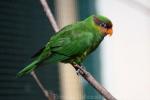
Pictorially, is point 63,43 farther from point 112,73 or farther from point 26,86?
point 112,73

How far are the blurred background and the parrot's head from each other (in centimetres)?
96

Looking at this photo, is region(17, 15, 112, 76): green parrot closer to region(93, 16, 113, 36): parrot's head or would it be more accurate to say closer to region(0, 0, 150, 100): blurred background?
region(93, 16, 113, 36): parrot's head

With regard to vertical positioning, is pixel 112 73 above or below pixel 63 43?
below

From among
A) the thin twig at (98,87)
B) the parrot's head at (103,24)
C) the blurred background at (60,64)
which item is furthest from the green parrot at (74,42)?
the blurred background at (60,64)

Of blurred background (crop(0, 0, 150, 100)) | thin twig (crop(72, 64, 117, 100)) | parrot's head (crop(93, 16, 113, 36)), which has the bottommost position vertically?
blurred background (crop(0, 0, 150, 100))

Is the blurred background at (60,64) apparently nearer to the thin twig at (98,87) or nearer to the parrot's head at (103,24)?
the parrot's head at (103,24)

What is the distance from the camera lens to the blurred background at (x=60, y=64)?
2.29m

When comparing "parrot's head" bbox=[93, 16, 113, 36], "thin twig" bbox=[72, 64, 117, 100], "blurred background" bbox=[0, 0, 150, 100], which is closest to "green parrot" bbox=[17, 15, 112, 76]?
"parrot's head" bbox=[93, 16, 113, 36]

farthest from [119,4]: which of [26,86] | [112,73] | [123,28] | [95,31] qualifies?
[95,31]

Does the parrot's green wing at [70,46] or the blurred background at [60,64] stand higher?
the parrot's green wing at [70,46]

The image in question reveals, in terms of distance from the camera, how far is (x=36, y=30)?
2381 millimetres

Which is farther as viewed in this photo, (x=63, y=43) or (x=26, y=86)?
(x=26, y=86)

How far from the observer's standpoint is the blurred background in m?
2.29

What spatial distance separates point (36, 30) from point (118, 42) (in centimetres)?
39
